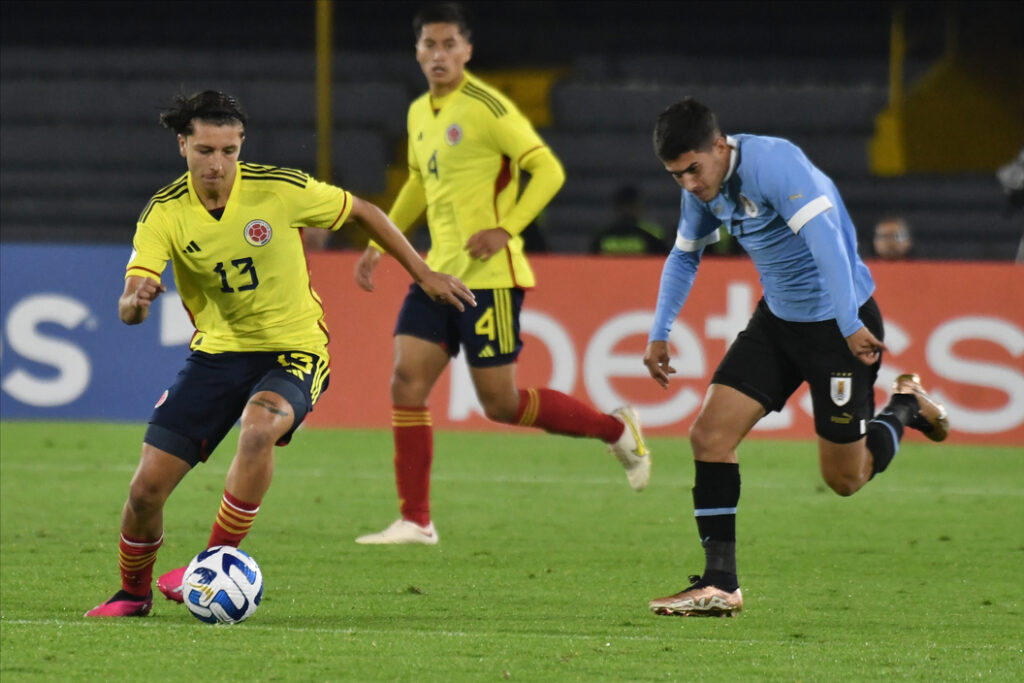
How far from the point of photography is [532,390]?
23.1 feet

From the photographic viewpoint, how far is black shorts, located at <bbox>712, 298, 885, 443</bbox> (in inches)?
211

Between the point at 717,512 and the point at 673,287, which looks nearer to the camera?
the point at 717,512

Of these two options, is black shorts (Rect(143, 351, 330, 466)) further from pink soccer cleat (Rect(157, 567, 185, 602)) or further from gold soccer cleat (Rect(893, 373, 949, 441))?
gold soccer cleat (Rect(893, 373, 949, 441))

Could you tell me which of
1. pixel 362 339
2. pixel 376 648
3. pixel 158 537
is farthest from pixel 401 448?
pixel 362 339

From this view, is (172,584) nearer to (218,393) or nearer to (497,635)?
(218,393)

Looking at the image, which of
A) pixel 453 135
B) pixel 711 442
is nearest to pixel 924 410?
pixel 711 442

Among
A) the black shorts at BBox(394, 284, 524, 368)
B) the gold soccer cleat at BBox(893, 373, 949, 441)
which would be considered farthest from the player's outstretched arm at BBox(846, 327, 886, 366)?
the black shorts at BBox(394, 284, 524, 368)

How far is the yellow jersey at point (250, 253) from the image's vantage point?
5.11 meters

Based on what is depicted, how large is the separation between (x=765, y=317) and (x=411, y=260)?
125cm

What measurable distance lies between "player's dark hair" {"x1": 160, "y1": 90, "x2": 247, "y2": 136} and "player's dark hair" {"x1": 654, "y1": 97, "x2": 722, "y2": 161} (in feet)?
4.27

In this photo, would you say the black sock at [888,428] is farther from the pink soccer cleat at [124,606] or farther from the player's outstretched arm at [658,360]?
the pink soccer cleat at [124,606]

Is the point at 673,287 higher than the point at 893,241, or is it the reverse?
the point at 673,287

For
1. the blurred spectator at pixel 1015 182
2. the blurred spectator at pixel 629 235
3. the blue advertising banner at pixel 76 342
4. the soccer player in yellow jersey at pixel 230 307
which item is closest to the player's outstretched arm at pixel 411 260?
the soccer player in yellow jersey at pixel 230 307

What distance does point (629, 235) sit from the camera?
1167cm
